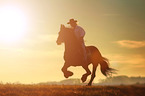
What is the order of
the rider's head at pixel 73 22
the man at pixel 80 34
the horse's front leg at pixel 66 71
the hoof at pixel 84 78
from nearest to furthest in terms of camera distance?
the horse's front leg at pixel 66 71, the man at pixel 80 34, the hoof at pixel 84 78, the rider's head at pixel 73 22

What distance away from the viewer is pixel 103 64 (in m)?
19.4

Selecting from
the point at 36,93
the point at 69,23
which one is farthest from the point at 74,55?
the point at 36,93

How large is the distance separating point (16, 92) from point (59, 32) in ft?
17.3

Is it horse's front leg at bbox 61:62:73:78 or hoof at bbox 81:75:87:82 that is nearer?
horse's front leg at bbox 61:62:73:78

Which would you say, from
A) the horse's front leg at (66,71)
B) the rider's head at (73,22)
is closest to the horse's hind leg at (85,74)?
the horse's front leg at (66,71)

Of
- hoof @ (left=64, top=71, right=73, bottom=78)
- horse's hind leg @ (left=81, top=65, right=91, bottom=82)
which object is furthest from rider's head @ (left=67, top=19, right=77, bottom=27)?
hoof @ (left=64, top=71, right=73, bottom=78)

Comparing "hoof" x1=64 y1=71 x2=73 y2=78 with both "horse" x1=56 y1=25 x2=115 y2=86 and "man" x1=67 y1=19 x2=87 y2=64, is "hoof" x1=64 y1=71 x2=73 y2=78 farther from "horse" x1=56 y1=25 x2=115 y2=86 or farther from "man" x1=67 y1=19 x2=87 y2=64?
"man" x1=67 y1=19 x2=87 y2=64

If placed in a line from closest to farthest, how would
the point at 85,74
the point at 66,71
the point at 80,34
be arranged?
1. the point at 66,71
2. the point at 80,34
3. the point at 85,74

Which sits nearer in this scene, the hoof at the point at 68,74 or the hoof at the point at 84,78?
the hoof at the point at 68,74

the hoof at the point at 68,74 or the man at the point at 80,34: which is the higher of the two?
the man at the point at 80,34

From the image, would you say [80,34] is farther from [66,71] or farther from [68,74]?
[68,74]

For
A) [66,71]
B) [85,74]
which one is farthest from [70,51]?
[85,74]

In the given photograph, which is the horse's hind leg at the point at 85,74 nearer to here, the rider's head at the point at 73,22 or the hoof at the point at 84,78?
the hoof at the point at 84,78

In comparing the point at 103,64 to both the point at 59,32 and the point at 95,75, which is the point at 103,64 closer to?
the point at 95,75
